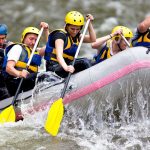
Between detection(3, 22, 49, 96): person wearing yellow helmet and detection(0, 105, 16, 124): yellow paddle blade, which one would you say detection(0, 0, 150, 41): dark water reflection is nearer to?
detection(3, 22, 49, 96): person wearing yellow helmet

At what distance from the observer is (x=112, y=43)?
6.88 metres

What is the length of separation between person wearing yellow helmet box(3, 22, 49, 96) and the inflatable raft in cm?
67

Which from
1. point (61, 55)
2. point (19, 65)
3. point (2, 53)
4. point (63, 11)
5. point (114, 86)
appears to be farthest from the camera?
point (63, 11)

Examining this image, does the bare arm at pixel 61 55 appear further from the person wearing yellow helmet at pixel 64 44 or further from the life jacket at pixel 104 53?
the life jacket at pixel 104 53

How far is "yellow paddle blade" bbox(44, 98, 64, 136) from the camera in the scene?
19.7ft

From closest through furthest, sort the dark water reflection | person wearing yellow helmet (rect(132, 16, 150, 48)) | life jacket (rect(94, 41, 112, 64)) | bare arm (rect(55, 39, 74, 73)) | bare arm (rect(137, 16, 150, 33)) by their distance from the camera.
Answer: bare arm (rect(55, 39, 74, 73)) → bare arm (rect(137, 16, 150, 33)) → person wearing yellow helmet (rect(132, 16, 150, 48)) → life jacket (rect(94, 41, 112, 64)) → the dark water reflection

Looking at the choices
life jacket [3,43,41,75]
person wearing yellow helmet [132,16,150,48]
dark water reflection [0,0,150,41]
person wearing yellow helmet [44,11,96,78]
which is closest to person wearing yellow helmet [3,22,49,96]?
life jacket [3,43,41,75]

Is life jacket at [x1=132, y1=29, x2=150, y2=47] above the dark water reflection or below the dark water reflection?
below

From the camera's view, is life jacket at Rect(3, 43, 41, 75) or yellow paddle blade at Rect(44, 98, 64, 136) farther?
life jacket at Rect(3, 43, 41, 75)

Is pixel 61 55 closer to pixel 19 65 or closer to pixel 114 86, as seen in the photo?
pixel 19 65

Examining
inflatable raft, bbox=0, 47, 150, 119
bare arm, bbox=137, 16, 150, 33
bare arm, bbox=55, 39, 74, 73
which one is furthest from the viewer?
bare arm, bbox=137, 16, 150, 33

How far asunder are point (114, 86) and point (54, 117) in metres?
0.83

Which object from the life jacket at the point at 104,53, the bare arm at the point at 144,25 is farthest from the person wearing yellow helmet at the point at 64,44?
the bare arm at the point at 144,25

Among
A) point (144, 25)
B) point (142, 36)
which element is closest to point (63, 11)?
point (142, 36)
